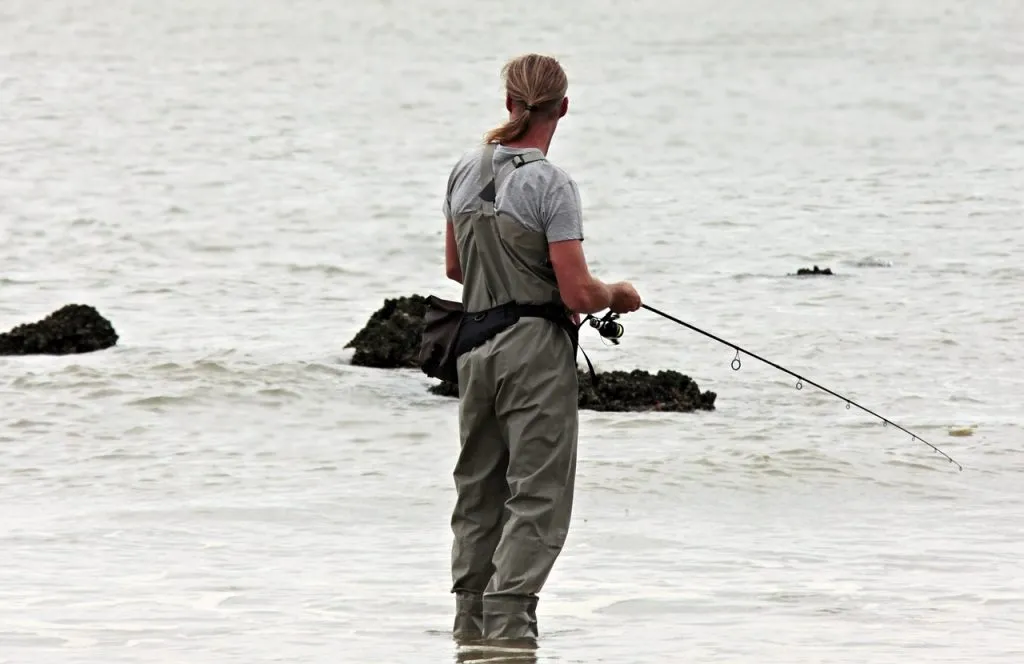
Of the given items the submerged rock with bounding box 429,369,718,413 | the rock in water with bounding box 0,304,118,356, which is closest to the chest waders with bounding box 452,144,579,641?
the submerged rock with bounding box 429,369,718,413

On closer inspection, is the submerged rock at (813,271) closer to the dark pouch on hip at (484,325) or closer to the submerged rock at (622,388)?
the submerged rock at (622,388)

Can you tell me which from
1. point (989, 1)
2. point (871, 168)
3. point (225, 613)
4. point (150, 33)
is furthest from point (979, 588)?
point (989, 1)

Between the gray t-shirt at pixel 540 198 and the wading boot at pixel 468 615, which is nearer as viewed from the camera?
the gray t-shirt at pixel 540 198

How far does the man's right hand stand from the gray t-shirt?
21 centimetres

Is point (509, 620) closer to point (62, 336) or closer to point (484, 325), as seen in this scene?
point (484, 325)

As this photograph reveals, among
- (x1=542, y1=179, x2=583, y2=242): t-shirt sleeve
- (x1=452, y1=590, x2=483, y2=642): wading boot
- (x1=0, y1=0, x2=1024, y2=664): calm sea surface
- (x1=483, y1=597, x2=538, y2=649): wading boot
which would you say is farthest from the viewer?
(x1=0, y1=0, x2=1024, y2=664): calm sea surface

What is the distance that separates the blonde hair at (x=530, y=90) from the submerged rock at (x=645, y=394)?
21.0 feet

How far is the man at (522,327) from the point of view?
18.0ft

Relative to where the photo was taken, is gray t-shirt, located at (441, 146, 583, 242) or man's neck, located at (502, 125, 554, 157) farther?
man's neck, located at (502, 125, 554, 157)

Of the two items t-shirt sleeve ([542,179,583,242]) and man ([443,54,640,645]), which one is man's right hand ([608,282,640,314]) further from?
t-shirt sleeve ([542,179,583,242])

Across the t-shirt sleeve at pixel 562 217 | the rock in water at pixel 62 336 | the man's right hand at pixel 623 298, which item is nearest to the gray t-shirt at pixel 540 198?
the t-shirt sleeve at pixel 562 217

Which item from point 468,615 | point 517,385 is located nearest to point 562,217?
point 517,385

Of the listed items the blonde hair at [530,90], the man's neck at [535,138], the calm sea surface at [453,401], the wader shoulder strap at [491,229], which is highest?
the blonde hair at [530,90]

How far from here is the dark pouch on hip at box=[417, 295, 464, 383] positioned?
5.70 metres
